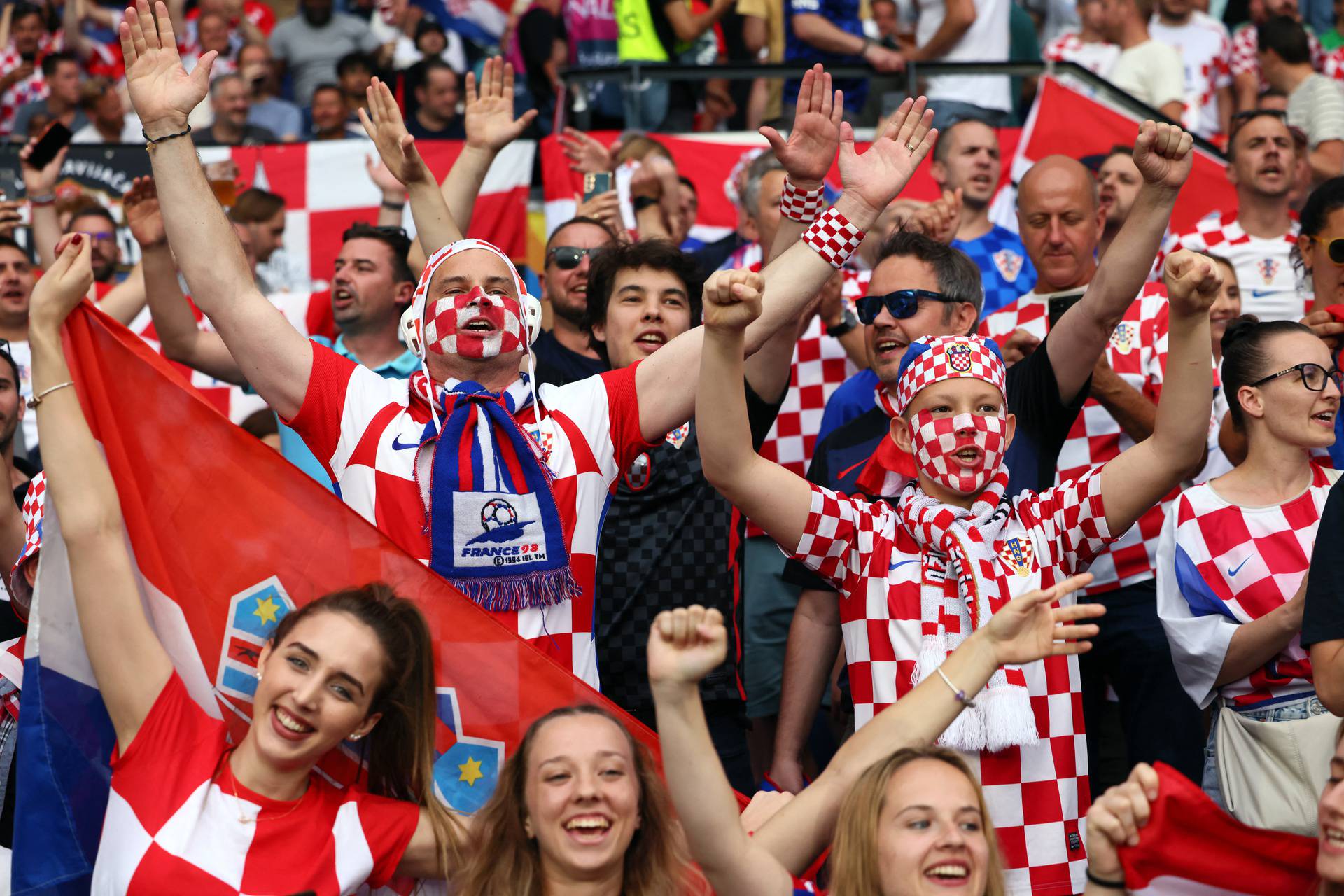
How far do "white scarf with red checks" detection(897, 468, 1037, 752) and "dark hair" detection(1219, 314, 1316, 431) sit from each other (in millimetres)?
889

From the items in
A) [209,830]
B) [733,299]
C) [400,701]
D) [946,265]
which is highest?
[733,299]

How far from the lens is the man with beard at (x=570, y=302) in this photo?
17.9 ft

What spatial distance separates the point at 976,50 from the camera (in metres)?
10.1

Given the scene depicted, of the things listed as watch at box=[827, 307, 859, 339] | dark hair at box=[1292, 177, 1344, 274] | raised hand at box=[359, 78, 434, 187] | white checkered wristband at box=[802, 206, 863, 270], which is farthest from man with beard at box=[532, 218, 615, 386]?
dark hair at box=[1292, 177, 1344, 274]

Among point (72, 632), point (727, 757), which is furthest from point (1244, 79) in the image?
point (72, 632)

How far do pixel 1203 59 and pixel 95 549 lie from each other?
851 centimetres

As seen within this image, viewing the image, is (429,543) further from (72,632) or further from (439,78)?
(439,78)

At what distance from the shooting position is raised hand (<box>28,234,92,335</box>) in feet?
11.7

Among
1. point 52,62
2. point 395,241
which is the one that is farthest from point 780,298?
point 52,62

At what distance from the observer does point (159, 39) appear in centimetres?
416

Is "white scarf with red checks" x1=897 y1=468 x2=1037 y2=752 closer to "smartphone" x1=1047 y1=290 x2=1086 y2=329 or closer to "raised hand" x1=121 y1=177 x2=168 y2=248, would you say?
"smartphone" x1=1047 y1=290 x2=1086 y2=329

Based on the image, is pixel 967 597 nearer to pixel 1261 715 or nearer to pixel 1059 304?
pixel 1261 715

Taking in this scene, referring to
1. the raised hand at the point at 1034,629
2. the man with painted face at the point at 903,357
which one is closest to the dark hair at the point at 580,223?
the man with painted face at the point at 903,357

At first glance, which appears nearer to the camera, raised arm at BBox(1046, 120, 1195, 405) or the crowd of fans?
the crowd of fans
